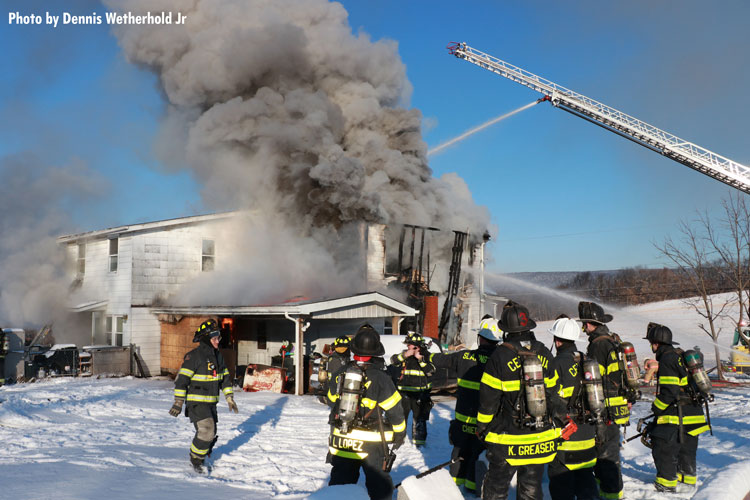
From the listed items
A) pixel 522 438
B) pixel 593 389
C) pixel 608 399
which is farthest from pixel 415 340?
pixel 522 438

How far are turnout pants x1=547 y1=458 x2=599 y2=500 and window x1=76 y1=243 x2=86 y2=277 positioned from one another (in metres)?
18.1

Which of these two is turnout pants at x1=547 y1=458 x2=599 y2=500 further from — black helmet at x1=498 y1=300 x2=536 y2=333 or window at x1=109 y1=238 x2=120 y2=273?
window at x1=109 y1=238 x2=120 y2=273

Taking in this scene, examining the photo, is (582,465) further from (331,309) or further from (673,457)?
(331,309)

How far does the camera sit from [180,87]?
20.9 m

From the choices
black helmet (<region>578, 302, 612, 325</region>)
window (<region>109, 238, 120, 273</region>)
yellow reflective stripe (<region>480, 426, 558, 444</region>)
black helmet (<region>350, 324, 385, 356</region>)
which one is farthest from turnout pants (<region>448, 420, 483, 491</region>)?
window (<region>109, 238, 120, 273</region>)

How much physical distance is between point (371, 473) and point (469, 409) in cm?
143

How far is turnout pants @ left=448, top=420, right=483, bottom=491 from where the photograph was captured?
5559mm

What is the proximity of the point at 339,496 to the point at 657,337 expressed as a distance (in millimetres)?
4132

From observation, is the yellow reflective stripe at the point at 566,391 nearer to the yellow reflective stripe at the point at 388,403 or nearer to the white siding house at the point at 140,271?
the yellow reflective stripe at the point at 388,403

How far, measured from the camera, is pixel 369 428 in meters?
4.54

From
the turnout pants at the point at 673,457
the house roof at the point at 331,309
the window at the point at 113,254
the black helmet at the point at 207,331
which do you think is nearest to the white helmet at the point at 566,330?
the turnout pants at the point at 673,457

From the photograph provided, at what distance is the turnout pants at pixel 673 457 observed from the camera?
222 inches

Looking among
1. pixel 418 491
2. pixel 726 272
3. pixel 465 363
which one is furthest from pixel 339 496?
pixel 726 272

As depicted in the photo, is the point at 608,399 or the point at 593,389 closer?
the point at 593,389
